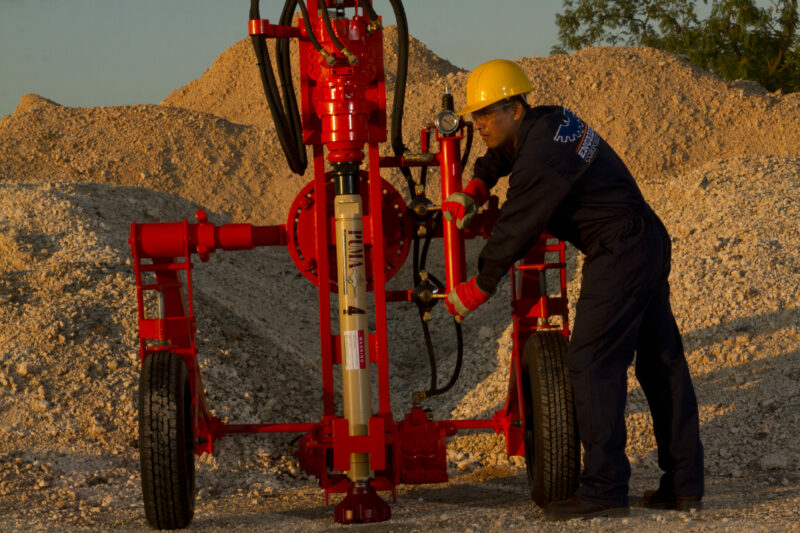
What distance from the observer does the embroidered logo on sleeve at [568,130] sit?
4.30 m

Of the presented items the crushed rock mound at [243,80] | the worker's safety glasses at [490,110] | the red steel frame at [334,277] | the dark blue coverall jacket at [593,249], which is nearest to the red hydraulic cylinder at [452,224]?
the red steel frame at [334,277]

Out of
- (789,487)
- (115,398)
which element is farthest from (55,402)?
(789,487)

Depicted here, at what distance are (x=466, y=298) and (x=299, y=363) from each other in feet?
12.6

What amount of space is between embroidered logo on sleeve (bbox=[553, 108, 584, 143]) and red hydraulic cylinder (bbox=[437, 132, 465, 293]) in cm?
66

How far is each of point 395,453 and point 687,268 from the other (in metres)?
4.94

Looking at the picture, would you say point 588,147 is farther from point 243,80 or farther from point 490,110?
point 243,80

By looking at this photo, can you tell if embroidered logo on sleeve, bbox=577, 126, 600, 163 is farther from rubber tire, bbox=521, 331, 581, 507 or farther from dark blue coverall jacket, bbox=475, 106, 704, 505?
rubber tire, bbox=521, 331, 581, 507

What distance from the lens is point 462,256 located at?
16.2 feet

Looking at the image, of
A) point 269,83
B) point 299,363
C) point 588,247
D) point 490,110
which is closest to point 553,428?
point 588,247

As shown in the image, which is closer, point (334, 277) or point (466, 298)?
point (466, 298)

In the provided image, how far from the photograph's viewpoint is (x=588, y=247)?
4512mm

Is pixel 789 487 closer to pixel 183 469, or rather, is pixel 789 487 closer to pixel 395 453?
pixel 395 453

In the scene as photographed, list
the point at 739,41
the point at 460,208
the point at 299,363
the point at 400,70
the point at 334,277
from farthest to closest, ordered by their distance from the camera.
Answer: the point at 739,41, the point at 299,363, the point at 334,277, the point at 400,70, the point at 460,208

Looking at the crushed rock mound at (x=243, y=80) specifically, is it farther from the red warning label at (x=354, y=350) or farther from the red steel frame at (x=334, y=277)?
the red warning label at (x=354, y=350)
